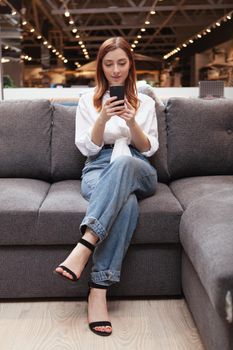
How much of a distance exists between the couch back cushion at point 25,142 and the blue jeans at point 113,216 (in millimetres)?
635

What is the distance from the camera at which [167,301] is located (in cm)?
203

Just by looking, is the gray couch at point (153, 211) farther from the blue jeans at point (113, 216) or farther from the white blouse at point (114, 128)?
the white blouse at point (114, 128)

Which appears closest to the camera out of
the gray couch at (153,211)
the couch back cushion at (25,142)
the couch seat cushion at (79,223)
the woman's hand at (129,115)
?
A: the gray couch at (153,211)

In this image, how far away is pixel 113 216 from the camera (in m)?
1.81

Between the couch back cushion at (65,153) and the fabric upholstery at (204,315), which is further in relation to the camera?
the couch back cushion at (65,153)

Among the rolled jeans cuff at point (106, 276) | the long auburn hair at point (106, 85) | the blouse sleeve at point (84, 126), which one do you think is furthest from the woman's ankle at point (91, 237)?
the long auburn hair at point (106, 85)

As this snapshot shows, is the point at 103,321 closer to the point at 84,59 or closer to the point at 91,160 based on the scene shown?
the point at 91,160

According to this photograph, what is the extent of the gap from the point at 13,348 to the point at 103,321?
33cm

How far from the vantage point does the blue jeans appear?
1790 mm

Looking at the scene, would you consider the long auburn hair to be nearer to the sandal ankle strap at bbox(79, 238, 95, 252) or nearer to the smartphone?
the smartphone

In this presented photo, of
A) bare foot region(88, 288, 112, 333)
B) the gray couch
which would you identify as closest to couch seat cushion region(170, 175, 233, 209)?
the gray couch

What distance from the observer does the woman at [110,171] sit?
5.86 feet

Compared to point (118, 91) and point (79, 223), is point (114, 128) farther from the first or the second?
point (79, 223)

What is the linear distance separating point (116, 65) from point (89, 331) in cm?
118
